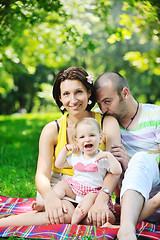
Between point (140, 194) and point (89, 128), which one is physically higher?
point (89, 128)

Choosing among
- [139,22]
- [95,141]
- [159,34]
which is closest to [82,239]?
[95,141]

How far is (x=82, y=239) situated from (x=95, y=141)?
866 mm

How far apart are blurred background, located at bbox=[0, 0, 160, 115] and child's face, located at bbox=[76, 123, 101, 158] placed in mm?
2307

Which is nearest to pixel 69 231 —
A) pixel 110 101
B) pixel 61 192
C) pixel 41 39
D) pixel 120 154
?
pixel 61 192

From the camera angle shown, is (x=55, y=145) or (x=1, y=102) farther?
(x=1, y=102)

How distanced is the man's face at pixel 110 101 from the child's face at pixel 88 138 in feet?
1.65

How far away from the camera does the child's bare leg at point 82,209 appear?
2.54 metres

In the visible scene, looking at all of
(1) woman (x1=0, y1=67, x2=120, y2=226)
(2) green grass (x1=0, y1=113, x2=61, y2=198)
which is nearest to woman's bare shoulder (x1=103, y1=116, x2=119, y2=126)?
(1) woman (x1=0, y1=67, x2=120, y2=226)

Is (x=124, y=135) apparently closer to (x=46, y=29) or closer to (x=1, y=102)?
(x=46, y=29)

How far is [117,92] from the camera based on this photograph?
3.25m

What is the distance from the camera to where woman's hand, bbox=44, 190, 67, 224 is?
2561 millimetres

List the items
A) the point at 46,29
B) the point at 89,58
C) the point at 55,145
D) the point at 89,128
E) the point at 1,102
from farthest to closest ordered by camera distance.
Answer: the point at 89,58 < the point at 1,102 < the point at 46,29 < the point at 55,145 < the point at 89,128

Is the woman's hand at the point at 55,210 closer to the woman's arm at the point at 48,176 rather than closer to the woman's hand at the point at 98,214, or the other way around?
the woman's arm at the point at 48,176

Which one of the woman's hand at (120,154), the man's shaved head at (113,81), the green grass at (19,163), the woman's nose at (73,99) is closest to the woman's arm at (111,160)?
the woman's hand at (120,154)
